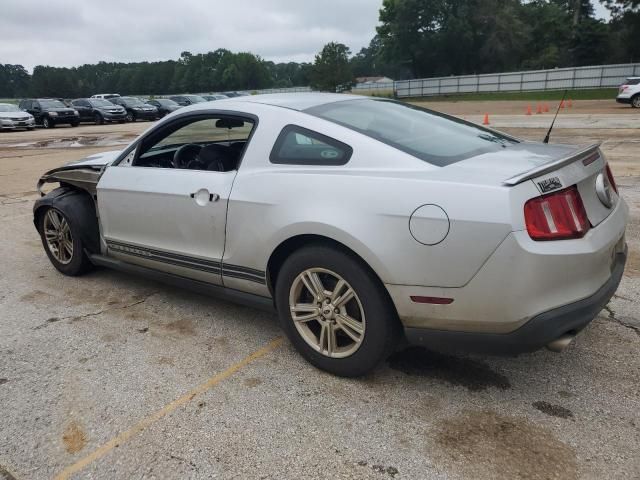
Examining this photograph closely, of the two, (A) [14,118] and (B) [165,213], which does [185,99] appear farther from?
(B) [165,213]

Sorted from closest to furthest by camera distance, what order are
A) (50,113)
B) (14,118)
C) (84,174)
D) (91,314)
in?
(91,314)
(84,174)
(14,118)
(50,113)

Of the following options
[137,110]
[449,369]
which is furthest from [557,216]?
[137,110]

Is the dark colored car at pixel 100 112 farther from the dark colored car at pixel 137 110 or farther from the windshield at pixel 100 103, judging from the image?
the dark colored car at pixel 137 110

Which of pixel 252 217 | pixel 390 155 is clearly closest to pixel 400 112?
pixel 390 155

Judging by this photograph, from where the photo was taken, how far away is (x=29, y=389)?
2928 mm

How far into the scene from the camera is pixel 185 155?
4.31 metres

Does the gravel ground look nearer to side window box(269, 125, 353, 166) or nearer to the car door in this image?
the car door

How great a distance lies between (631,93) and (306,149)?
2509 cm

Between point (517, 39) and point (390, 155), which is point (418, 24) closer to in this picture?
point (517, 39)

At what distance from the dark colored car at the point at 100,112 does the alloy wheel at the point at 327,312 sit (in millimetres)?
29540

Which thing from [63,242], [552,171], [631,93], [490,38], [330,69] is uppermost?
[490,38]

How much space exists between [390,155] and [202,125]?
224 centimetres

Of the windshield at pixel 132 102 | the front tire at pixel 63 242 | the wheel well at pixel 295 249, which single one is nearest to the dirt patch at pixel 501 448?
the wheel well at pixel 295 249

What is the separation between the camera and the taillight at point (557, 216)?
89.3 inches
